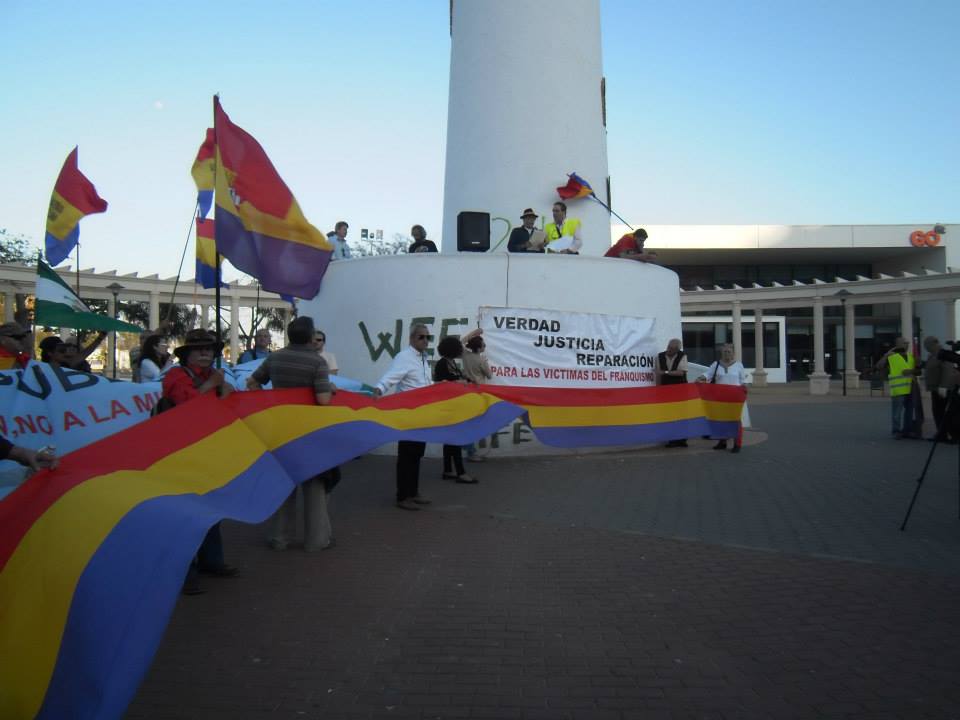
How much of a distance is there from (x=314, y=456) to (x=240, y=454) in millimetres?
839

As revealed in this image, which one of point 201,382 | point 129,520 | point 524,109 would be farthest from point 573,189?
point 129,520

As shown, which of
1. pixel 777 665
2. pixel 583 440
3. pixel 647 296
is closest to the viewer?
pixel 777 665

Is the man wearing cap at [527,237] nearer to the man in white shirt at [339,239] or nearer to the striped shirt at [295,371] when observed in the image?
the man in white shirt at [339,239]

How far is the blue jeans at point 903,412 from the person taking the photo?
48.1 ft

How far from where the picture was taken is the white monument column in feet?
47.1

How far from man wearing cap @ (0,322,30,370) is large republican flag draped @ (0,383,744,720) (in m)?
1.95

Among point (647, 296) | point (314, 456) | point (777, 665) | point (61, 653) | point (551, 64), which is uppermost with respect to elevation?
point (551, 64)

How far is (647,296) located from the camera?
12695mm

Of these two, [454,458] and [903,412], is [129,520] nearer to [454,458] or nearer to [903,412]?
[454,458]

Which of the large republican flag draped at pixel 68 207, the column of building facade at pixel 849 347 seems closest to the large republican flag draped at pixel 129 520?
the large republican flag draped at pixel 68 207

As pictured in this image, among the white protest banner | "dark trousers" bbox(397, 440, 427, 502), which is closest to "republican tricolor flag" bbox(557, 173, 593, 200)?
the white protest banner

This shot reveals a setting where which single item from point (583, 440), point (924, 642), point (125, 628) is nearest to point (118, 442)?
point (125, 628)

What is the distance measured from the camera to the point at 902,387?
14578 mm

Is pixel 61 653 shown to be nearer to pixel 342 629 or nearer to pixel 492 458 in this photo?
pixel 342 629
